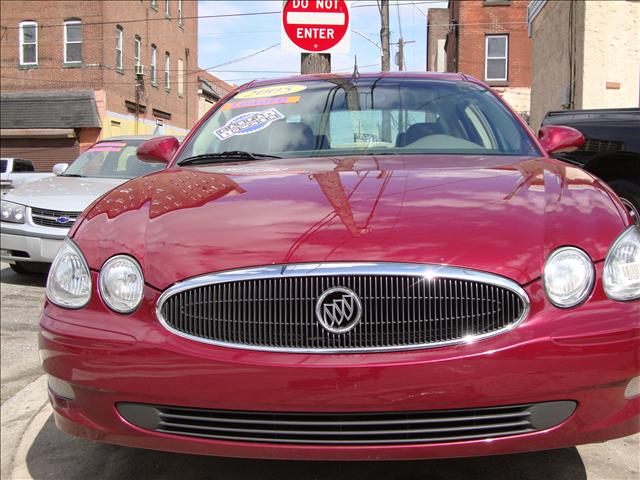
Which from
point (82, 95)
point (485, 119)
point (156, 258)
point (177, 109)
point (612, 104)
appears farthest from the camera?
point (177, 109)

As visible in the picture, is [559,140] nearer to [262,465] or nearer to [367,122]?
[367,122]

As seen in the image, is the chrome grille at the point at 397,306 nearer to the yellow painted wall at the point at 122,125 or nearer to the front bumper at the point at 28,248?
the front bumper at the point at 28,248

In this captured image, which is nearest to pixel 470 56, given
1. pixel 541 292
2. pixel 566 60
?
pixel 566 60

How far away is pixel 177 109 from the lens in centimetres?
3650

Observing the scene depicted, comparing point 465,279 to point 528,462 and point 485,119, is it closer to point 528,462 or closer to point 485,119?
point 528,462

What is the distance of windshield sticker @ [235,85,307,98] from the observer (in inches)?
147

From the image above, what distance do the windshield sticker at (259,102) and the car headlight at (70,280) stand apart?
5.19ft

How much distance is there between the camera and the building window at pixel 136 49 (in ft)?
99.9

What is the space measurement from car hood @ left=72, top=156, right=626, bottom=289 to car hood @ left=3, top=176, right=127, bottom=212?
4.38m

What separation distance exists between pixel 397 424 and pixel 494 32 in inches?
1105

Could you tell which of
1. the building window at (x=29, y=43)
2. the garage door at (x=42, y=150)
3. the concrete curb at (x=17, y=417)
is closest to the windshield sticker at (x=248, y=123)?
the concrete curb at (x=17, y=417)

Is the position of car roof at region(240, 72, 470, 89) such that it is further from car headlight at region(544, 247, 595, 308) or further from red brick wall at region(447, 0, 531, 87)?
red brick wall at region(447, 0, 531, 87)

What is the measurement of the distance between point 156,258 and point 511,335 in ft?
3.71

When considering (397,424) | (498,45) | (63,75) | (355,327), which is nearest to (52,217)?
(355,327)
